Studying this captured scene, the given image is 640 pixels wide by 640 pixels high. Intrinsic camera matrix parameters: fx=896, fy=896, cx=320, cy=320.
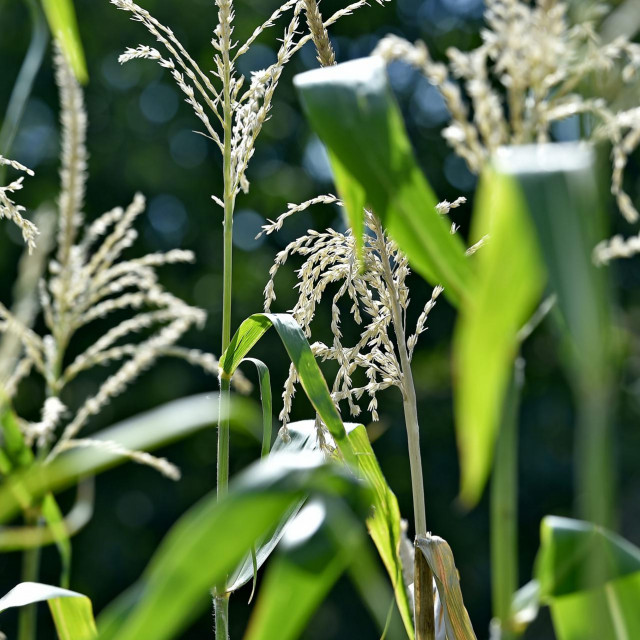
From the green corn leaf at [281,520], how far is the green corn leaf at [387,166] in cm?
35

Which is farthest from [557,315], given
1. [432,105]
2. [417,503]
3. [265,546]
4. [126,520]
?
[432,105]

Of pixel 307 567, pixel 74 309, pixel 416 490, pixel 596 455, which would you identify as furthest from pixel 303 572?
pixel 74 309

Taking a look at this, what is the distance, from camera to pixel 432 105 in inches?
215

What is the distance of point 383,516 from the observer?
26.3 inches

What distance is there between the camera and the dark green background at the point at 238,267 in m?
4.92

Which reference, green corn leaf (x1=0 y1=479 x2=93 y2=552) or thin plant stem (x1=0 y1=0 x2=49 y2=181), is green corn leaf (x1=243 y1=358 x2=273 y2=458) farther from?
thin plant stem (x1=0 y1=0 x2=49 y2=181)

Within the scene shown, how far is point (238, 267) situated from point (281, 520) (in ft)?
14.4

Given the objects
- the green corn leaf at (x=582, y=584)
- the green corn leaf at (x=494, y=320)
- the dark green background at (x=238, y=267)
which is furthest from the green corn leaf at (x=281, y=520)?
the dark green background at (x=238, y=267)

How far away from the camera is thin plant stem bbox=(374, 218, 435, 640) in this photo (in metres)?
0.65

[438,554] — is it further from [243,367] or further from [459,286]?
[243,367]

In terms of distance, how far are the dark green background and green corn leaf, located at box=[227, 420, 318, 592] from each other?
12.9 feet

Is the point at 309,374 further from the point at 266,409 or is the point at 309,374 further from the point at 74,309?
the point at 74,309

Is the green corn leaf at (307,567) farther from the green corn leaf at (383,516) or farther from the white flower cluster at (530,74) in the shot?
the green corn leaf at (383,516)

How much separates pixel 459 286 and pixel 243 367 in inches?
199
